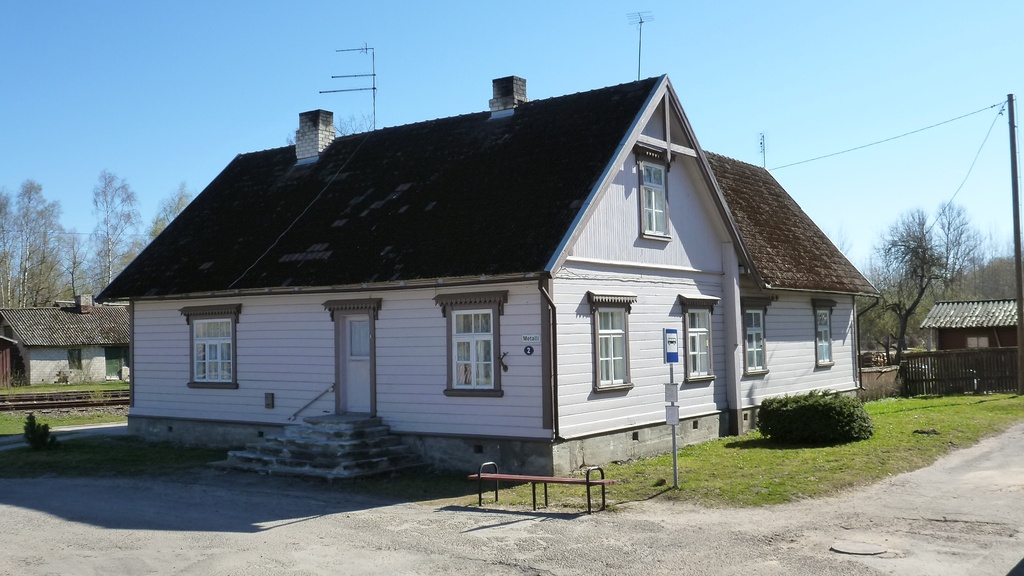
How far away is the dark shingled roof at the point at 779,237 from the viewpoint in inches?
907

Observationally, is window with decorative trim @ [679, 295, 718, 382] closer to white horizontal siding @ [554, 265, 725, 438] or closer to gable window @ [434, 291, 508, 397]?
white horizontal siding @ [554, 265, 725, 438]

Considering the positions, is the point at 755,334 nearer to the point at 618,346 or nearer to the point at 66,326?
the point at 618,346

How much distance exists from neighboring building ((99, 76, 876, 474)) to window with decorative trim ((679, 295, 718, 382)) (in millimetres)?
58

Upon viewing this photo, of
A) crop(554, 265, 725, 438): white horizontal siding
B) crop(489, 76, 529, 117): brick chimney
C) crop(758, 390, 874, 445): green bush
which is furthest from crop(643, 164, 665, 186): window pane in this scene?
crop(758, 390, 874, 445): green bush

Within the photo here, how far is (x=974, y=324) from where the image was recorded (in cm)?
3866

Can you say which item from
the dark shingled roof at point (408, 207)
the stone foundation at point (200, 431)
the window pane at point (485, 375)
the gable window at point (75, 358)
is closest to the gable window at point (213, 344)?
the dark shingled roof at point (408, 207)

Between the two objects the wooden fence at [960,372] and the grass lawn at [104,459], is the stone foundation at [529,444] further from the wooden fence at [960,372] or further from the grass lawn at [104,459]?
the wooden fence at [960,372]

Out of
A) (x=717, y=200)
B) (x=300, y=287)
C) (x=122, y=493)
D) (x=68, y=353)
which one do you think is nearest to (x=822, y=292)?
(x=717, y=200)

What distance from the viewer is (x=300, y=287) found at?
1845 centimetres

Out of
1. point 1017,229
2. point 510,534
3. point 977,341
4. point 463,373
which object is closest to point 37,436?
point 463,373

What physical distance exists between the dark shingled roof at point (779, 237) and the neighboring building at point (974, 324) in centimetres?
1458

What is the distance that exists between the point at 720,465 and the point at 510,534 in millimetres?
5947

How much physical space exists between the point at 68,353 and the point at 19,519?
42.8 metres

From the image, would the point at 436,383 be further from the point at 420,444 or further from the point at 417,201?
the point at 417,201
